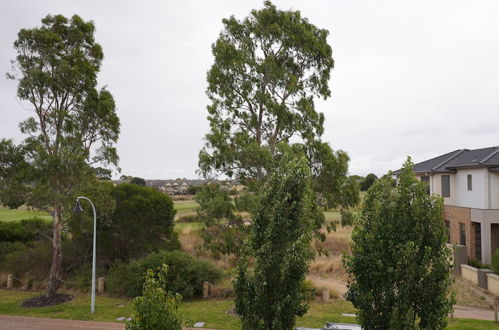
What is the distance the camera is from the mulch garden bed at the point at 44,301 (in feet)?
58.4

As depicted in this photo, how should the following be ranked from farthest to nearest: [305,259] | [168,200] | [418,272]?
[168,200], [305,259], [418,272]

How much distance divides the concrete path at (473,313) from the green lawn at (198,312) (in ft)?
3.41

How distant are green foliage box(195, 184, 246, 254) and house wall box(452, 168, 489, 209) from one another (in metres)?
15.0

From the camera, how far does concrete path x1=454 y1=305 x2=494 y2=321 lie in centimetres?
1502

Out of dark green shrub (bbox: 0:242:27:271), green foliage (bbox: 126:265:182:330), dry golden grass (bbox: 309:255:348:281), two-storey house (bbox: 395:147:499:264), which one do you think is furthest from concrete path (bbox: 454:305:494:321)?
dark green shrub (bbox: 0:242:27:271)

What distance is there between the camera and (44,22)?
18234mm

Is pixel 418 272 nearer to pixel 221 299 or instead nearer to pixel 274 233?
pixel 274 233

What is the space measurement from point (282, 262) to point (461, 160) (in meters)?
21.7

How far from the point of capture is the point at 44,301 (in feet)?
59.8

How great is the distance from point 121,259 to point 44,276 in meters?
4.49

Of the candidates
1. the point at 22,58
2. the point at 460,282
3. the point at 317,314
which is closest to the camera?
the point at 317,314

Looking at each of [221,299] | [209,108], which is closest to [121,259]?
[221,299]

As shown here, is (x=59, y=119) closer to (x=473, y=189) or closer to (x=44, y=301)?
(x=44, y=301)

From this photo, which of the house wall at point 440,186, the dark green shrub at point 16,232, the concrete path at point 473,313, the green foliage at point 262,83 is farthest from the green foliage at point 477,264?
the dark green shrub at point 16,232
